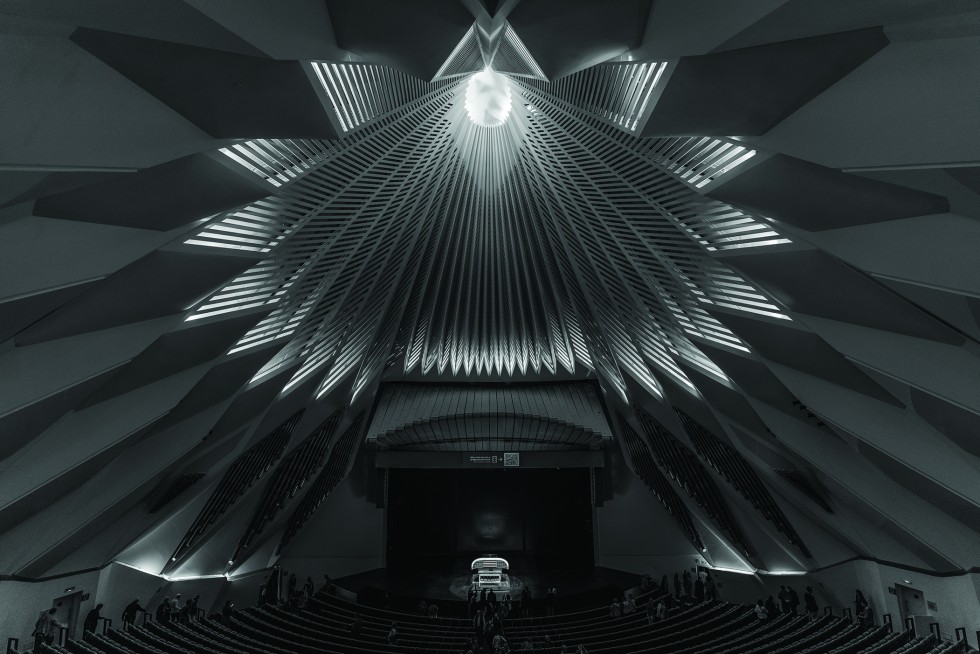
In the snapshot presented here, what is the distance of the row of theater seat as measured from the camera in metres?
12.5

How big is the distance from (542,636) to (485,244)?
10.7m

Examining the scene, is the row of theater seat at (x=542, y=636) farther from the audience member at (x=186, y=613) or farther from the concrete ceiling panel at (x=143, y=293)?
the concrete ceiling panel at (x=143, y=293)

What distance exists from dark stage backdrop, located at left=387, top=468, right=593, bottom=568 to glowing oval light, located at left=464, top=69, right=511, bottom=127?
19.8m

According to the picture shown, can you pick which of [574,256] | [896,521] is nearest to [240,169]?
[574,256]

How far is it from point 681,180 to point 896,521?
938cm

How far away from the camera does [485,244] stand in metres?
15.7

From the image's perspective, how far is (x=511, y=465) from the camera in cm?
2598

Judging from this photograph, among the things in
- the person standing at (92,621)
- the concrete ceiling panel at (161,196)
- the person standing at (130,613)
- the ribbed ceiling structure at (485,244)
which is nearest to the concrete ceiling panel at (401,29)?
the ribbed ceiling structure at (485,244)

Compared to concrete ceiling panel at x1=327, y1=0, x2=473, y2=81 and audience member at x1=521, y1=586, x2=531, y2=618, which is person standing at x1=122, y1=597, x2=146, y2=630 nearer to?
audience member at x1=521, y1=586, x2=531, y2=618

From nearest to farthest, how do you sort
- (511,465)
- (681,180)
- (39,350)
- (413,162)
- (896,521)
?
(39,350) → (681,180) → (413,162) → (896,521) → (511,465)

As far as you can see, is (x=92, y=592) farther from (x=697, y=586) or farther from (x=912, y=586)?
(x=912, y=586)

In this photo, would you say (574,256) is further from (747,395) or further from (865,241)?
(865,241)

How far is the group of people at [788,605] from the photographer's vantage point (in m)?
17.8

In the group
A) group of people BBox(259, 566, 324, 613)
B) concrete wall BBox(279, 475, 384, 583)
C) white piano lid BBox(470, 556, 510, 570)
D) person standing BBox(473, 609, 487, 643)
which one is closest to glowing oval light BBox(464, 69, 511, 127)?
person standing BBox(473, 609, 487, 643)
